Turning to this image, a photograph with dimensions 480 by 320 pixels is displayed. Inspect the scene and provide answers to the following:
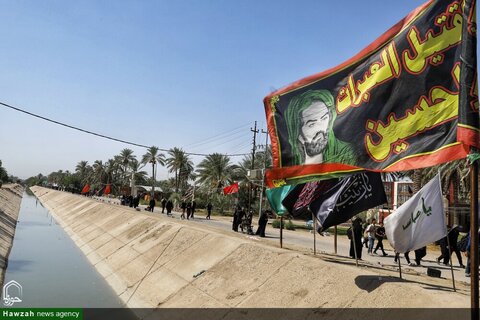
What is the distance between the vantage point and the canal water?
44.9 ft

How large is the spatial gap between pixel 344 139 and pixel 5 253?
2229 cm

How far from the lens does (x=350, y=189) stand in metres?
9.47

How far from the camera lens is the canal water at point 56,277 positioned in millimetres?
13688

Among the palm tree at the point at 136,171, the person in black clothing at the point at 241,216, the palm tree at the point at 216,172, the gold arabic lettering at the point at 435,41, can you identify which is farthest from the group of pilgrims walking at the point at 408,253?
the palm tree at the point at 136,171

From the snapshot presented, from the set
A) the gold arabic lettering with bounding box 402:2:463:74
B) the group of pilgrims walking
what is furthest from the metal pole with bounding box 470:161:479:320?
the group of pilgrims walking

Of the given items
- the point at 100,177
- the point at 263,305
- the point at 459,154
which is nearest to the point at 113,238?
the point at 263,305

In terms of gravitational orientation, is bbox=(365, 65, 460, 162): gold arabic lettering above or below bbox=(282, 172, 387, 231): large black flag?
above

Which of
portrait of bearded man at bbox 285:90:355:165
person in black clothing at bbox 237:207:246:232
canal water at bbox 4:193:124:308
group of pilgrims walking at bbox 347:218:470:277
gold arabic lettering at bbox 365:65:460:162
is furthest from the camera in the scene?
person in black clothing at bbox 237:207:246:232

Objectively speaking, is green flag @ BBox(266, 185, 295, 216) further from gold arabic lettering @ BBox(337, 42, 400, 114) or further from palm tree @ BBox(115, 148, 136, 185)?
palm tree @ BBox(115, 148, 136, 185)

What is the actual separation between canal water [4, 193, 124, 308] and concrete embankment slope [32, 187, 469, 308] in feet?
2.05

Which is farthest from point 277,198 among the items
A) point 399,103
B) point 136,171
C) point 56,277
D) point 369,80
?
point 136,171

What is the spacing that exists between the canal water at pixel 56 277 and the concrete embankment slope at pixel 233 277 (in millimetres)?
624

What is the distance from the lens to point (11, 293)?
14609 millimetres

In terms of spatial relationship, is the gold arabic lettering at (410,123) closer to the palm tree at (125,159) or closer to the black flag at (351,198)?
the black flag at (351,198)
